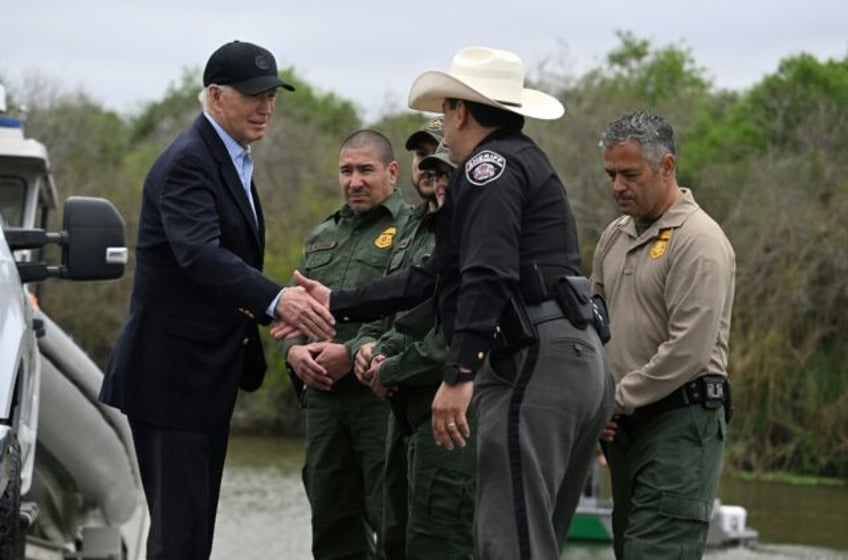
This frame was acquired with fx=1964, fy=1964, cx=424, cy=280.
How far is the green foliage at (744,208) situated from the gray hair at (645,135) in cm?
1982

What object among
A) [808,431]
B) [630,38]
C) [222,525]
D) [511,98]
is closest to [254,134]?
[511,98]

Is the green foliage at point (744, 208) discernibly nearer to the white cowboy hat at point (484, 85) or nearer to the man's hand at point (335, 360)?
the man's hand at point (335, 360)

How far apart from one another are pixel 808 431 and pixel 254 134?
20831 mm

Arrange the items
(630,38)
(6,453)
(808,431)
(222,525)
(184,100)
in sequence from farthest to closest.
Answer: (184,100)
(630,38)
(808,431)
(222,525)
(6,453)

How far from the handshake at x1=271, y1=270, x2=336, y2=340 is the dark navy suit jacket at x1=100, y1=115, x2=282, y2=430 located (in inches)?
2.8

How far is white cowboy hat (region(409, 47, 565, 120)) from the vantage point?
22.8 feet

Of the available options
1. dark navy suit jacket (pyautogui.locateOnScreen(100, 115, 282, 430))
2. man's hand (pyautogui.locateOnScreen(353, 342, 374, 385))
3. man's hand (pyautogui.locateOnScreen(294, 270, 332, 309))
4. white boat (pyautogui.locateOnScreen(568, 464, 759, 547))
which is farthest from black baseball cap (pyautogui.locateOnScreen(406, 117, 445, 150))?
white boat (pyautogui.locateOnScreen(568, 464, 759, 547))

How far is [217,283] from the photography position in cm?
730

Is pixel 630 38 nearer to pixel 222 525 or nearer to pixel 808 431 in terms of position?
pixel 808 431

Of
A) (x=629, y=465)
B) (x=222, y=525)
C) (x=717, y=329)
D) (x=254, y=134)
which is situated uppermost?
(x=254, y=134)

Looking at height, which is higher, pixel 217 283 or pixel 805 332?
pixel 217 283

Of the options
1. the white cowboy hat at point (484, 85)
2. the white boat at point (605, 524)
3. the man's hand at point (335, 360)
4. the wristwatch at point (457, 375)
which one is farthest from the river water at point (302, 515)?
the wristwatch at point (457, 375)

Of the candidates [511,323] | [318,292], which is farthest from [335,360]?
[511,323]

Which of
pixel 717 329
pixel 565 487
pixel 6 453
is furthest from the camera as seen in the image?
pixel 717 329
